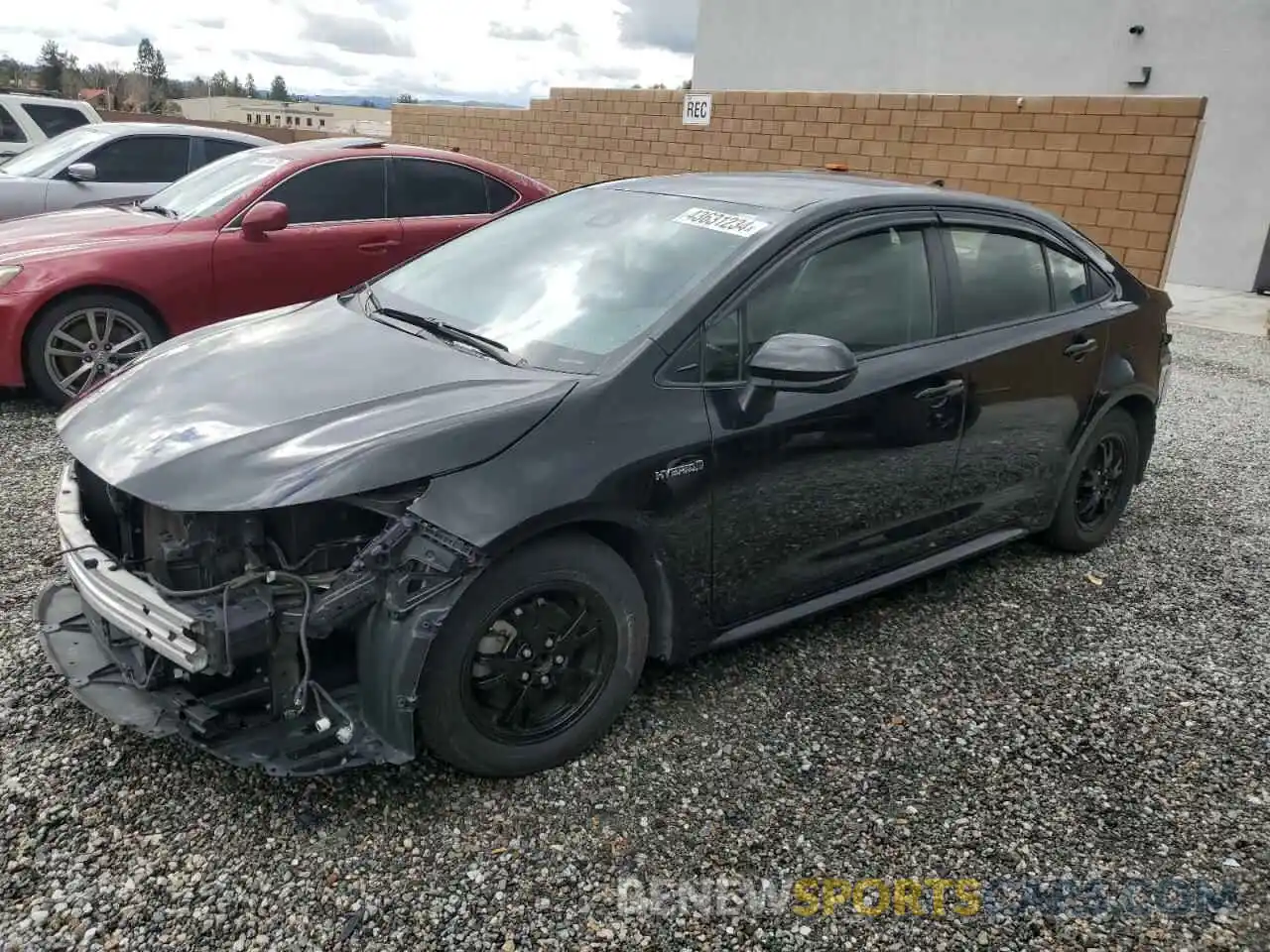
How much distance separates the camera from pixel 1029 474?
13.5ft

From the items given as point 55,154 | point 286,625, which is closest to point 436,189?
point 55,154

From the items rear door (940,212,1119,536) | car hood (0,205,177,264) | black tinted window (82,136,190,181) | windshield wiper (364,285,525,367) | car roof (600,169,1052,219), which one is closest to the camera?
windshield wiper (364,285,525,367)

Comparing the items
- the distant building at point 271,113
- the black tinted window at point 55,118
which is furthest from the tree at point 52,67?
the black tinted window at point 55,118

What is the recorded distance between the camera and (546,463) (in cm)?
259

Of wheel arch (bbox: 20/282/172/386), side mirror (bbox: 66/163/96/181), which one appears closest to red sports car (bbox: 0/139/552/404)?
wheel arch (bbox: 20/282/172/386)

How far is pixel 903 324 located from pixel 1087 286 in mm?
1352

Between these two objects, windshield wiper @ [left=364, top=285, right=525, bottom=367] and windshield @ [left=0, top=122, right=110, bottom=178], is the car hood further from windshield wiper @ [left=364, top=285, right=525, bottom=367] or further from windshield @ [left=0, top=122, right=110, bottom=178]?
windshield wiper @ [left=364, top=285, right=525, bottom=367]

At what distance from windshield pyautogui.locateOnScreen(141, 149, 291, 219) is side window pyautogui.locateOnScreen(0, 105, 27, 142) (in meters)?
6.44

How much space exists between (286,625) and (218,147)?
7884mm

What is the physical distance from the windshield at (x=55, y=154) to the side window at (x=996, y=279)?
7657 mm

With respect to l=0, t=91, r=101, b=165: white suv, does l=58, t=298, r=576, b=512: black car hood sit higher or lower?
lower

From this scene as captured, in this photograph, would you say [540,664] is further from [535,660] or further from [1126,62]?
[1126,62]

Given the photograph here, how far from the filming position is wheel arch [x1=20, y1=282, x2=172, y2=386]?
5461 mm

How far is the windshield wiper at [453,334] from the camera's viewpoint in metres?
2.99
